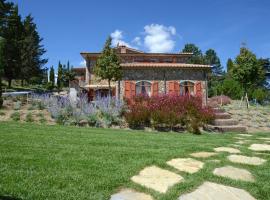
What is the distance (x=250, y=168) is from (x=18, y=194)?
3.24 meters

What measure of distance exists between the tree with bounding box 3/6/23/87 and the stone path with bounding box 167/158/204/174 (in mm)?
30477

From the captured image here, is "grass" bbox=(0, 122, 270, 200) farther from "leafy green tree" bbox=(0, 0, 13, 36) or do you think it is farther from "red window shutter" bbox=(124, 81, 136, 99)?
"leafy green tree" bbox=(0, 0, 13, 36)

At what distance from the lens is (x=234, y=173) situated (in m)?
4.15

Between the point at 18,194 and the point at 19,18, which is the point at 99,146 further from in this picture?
the point at 19,18

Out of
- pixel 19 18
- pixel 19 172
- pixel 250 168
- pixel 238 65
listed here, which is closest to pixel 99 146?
pixel 19 172

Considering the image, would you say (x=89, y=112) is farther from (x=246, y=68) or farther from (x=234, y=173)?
(x=246, y=68)

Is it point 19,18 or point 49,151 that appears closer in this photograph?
point 49,151

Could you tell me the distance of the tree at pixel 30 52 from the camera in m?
34.7

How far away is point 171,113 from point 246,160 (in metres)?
5.82

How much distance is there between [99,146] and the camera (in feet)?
18.6

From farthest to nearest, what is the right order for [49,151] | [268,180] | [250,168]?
1. [49,151]
2. [250,168]
3. [268,180]

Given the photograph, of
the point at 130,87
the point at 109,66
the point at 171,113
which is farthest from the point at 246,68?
the point at 171,113

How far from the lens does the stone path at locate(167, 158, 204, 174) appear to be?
420cm

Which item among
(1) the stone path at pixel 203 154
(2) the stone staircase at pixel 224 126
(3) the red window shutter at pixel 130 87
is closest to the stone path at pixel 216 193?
(1) the stone path at pixel 203 154
